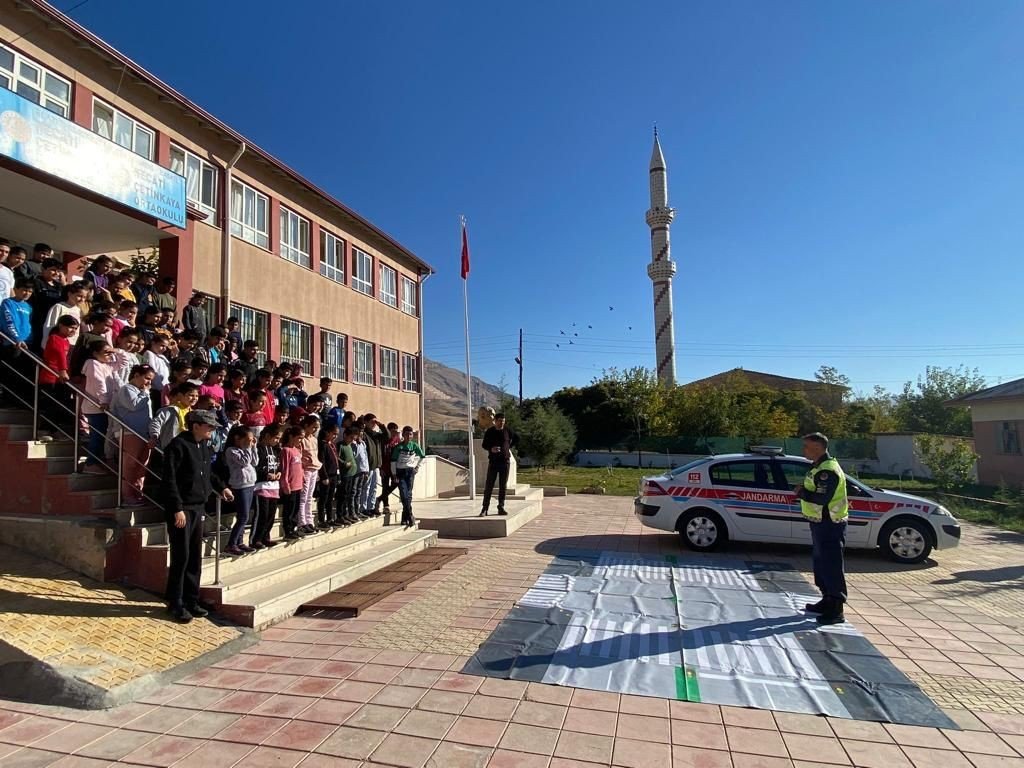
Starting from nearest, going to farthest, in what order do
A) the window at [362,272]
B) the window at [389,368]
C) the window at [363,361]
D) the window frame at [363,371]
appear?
the window frame at [363,371] < the window at [363,361] < the window at [362,272] < the window at [389,368]

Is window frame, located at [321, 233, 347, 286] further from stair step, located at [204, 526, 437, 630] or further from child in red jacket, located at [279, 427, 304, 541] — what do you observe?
child in red jacket, located at [279, 427, 304, 541]

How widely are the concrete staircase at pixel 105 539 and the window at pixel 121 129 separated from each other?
7371 mm

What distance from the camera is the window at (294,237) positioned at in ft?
56.6

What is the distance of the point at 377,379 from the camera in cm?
2189

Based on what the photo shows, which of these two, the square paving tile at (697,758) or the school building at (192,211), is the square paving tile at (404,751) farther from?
the school building at (192,211)

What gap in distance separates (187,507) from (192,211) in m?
8.87

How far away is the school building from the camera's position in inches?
341

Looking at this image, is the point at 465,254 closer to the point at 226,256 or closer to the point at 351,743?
the point at 226,256

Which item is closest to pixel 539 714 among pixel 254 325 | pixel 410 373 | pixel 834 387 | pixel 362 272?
pixel 254 325

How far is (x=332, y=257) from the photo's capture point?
1969cm

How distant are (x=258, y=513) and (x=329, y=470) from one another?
1.50 metres

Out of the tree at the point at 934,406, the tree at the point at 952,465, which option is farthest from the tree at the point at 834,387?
the tree at the point at 952,465

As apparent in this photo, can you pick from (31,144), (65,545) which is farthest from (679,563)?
(31,144)

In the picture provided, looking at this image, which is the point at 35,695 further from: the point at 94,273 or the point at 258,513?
the point at 94,273
